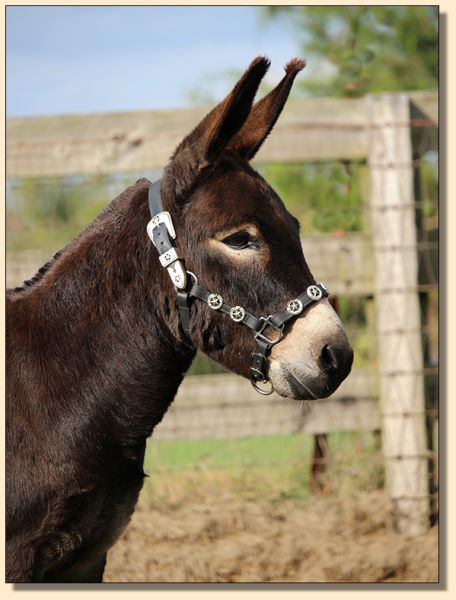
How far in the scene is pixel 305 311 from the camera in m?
2.79

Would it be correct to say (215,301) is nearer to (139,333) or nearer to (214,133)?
(139,333)

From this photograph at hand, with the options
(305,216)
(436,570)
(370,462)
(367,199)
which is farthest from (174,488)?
(305,216)

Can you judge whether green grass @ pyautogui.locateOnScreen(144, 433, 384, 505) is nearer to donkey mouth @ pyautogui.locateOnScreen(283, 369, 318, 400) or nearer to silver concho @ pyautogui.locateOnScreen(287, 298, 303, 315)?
donkey mouth @ pyautogui.locateOnScreen(283, 369, 318, 400)

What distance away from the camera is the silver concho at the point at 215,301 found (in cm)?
286

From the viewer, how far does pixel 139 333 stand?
2.98 metres

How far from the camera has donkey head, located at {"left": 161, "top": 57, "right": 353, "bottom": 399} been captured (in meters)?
2.78

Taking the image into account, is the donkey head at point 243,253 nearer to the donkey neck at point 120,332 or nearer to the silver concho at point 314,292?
the silver concho at point 314,292

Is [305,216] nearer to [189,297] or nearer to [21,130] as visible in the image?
[21,130]

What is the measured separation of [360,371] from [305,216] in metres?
1.97

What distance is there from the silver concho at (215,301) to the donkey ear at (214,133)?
1.25ft

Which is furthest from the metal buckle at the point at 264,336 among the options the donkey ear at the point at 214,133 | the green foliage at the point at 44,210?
the green foliage at the point at 44,210

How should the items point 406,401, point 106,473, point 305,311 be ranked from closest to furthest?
point 305,311
point 106,473
point 406,401

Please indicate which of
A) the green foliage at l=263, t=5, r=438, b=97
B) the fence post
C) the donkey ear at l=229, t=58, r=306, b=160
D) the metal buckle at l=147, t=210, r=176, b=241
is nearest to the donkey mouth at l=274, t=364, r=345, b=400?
the metal buckle at l=147, t=210, r=176, b=241

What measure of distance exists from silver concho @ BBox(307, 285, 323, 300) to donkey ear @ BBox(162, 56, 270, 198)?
22.1 inches
